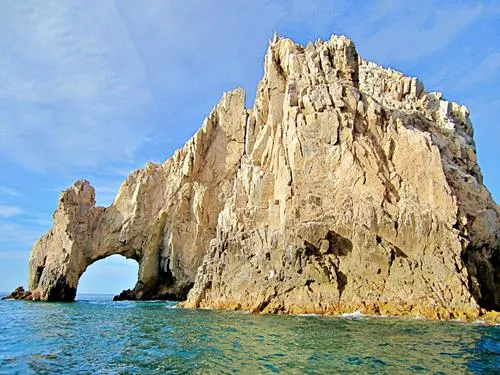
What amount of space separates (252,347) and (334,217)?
21947mm

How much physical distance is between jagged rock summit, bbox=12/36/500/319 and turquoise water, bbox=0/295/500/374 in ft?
25.4

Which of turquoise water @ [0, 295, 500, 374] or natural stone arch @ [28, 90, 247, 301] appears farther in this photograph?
natural stone arch @ [28, 90, 247, 301]

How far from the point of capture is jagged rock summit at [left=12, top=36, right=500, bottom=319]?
36.7 meters

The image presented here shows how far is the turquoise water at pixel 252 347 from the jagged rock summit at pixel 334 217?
25.4 feet

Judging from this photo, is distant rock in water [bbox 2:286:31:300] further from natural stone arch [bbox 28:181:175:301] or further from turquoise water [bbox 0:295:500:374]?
turquoise water [bbox 0:295:500:374]

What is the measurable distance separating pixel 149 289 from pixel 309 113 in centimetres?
3767

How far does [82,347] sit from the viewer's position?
1991 cm

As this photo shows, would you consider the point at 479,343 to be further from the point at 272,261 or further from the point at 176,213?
the point at 176,213

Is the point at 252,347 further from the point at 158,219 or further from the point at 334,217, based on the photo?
the point at 158,219

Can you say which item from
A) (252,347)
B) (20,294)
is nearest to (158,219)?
(20,294)

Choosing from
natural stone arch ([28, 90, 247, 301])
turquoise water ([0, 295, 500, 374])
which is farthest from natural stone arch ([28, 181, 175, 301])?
turquoise water ([0, 295, 500, 374])

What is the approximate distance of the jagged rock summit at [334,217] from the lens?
36.7 metres

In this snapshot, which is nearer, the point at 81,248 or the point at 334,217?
the point at 334,217

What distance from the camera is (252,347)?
19.5 m
